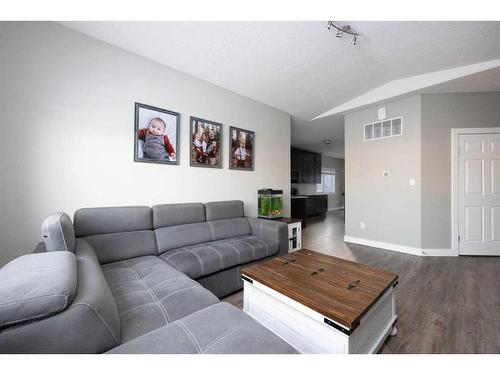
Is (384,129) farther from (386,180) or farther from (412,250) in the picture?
(412,250)

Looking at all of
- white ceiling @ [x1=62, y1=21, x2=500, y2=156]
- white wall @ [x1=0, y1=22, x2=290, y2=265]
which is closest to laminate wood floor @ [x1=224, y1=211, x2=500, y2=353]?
white wall @ [x1=0, y1=22, x2=290, y2=265]

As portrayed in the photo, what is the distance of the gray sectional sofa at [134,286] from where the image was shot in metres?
0.64

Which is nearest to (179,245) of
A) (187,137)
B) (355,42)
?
(187,137)

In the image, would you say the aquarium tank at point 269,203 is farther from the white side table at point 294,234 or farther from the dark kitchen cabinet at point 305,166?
the dark kitchen cabinet at point 305,166

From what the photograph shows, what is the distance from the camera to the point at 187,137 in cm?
255

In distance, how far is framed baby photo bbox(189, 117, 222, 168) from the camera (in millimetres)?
2602

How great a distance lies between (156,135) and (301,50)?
190 centimetres

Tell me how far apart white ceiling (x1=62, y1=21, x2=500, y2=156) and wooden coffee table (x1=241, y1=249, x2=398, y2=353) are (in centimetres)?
219

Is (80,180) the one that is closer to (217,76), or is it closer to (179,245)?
(179,245)

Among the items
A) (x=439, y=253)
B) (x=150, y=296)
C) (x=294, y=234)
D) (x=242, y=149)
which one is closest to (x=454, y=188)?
(x=439, y=253)

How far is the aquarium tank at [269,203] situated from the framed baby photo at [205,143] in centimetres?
86

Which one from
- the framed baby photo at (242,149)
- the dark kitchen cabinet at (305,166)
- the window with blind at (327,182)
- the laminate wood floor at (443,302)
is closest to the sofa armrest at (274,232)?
the laminate wood floor at (443,302)

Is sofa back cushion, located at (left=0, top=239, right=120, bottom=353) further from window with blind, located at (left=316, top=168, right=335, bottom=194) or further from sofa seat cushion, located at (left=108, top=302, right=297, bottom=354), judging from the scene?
window with blind, located at (left=316, top=168, right=335, bottom=194)

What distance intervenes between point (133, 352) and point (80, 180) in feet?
5.87
